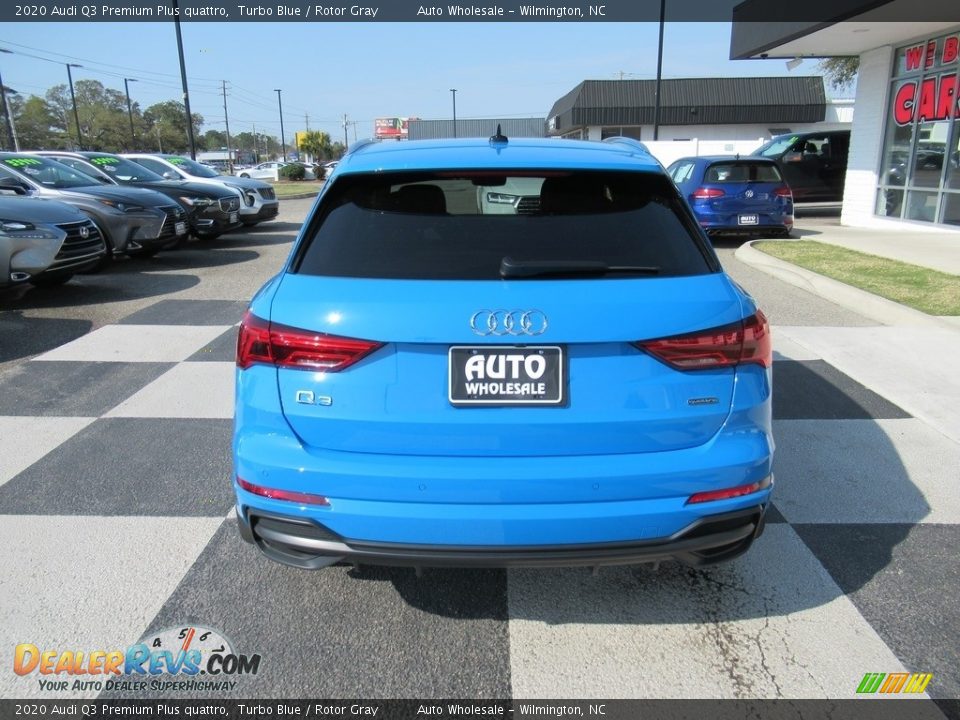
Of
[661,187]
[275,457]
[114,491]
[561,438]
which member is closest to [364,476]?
[275,457]

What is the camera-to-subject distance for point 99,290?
8.85m

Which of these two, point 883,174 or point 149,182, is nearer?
point 149,182

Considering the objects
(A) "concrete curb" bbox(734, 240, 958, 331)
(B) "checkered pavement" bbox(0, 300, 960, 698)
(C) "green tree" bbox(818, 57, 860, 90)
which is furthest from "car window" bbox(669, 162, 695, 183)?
(C) "green tree" bbox(818, 57, 860, 90)

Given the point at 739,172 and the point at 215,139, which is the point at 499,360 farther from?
the point at 215,139

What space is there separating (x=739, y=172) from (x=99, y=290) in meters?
10.3

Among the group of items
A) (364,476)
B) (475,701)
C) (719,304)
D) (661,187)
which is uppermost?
(661,187)

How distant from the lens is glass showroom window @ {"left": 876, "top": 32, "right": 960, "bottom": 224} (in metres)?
13.3

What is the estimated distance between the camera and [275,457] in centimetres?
223

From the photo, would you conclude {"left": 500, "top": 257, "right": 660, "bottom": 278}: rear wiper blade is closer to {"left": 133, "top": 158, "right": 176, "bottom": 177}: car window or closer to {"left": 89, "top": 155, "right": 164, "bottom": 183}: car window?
{"left": 89, "top": 155, "right": 164, "bottom": 183}: car window

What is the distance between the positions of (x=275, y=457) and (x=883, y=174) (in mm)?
17117

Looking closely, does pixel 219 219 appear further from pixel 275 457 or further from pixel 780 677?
pixel 780 677

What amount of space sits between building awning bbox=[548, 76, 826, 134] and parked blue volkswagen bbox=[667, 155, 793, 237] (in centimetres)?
3195

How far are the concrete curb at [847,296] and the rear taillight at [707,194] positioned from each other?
76.6 inches

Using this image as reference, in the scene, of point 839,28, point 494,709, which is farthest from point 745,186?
point 494,709
